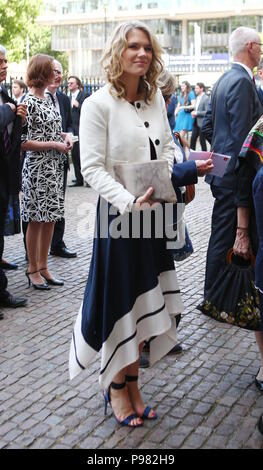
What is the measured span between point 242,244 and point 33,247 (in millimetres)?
2864

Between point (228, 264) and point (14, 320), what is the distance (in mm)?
2067

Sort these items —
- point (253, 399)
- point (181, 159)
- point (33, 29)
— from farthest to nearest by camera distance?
point (33, 29) < point (181, 159) < point (253, 399)

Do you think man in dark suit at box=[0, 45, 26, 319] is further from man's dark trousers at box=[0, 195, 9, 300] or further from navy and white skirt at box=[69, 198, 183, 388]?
navy and white skirt at box=[69, 198, 183, 388]

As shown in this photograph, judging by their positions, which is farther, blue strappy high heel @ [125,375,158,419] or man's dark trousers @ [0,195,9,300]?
man's dark trousers @ [0,195,9,300]

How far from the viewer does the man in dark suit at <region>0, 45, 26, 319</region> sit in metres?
5.32

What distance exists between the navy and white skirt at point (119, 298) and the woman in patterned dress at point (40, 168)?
273 cm

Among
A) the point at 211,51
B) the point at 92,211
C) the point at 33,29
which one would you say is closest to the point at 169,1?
the point at 211,51

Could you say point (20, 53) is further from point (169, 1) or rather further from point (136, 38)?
point (169, 1)

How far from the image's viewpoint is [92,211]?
35.2ft

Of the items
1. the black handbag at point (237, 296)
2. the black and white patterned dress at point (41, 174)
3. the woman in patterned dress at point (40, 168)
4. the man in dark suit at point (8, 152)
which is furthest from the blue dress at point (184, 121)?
the black handbag at point (237, 296)

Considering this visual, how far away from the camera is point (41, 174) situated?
20.1ft

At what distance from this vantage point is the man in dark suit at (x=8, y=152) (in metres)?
5.32

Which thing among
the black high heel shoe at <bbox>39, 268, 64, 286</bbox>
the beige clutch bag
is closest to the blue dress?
the black high heel shoe at <bbox>39, 268, 64, 286</bbox>

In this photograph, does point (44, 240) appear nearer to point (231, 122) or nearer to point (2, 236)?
point (2, 236)
